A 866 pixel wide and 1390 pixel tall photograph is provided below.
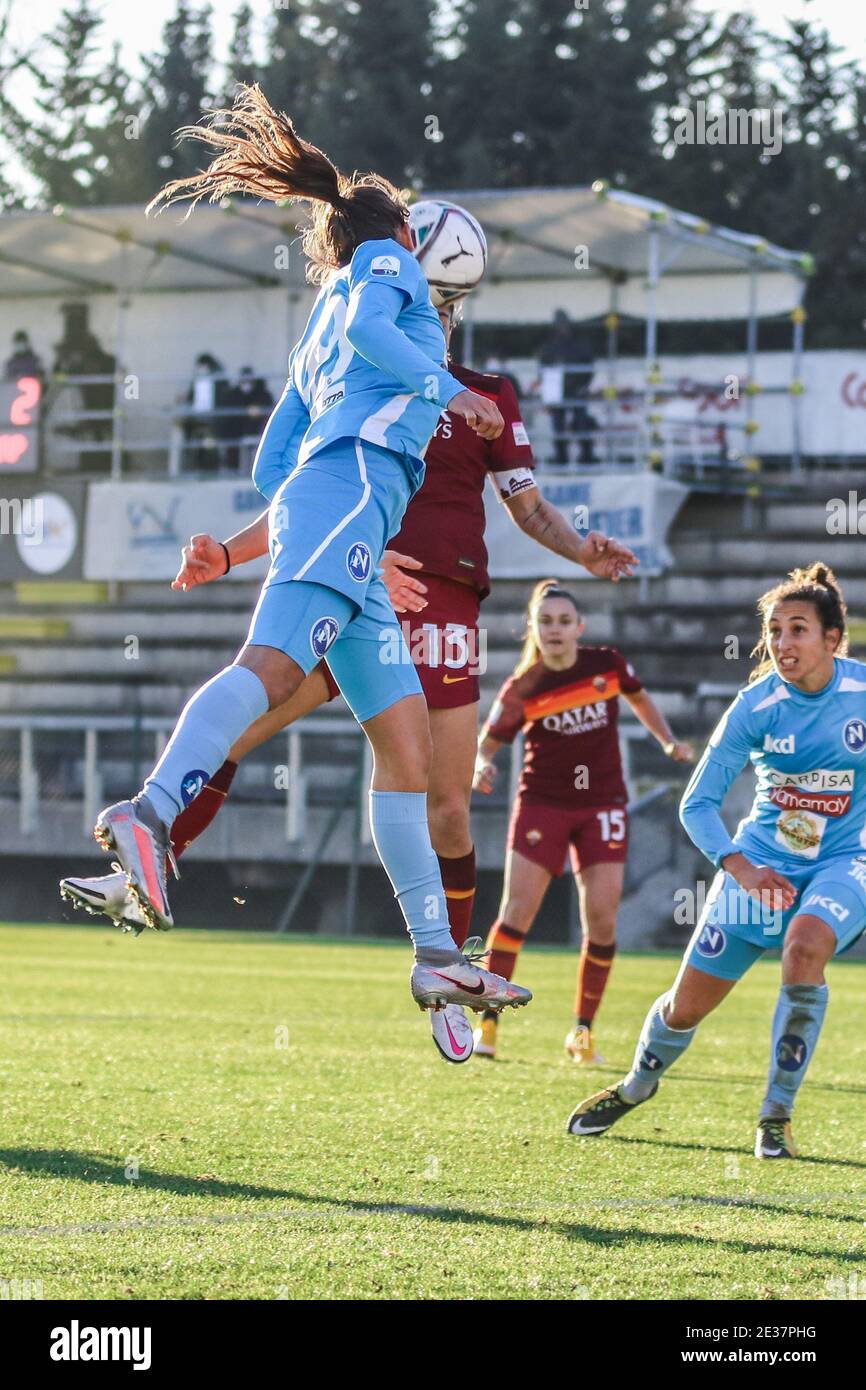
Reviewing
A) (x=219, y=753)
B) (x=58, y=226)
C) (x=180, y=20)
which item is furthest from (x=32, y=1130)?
(x=180, y=20)

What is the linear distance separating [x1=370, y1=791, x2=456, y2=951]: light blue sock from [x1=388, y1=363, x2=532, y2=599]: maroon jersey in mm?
1299

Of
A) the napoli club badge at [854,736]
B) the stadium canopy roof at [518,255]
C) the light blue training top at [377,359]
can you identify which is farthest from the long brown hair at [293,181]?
the stadium canopy roof at [518,255]

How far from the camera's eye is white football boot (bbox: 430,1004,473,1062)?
221 inches

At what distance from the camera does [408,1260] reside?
15.0 ft

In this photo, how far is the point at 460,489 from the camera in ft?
22.3

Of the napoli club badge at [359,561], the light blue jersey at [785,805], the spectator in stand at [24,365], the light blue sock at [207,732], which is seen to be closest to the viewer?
the light blue sock at [207,732]

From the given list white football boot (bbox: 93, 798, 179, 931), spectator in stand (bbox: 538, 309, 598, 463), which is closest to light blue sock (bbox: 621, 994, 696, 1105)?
white football boot (bbox: 93, 798, 179, 931)

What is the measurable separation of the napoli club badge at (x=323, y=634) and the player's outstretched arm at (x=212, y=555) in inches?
23.4

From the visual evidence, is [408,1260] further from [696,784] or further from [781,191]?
[781,191]

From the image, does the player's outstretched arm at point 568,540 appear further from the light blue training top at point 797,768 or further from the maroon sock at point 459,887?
the maroon sock at point 459,887

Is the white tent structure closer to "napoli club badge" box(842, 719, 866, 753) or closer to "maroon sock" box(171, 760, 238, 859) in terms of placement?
"napoli club badge" box(842, 719, 866, 753)

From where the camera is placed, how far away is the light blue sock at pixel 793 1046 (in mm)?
6645

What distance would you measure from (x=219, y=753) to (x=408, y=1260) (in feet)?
4.06

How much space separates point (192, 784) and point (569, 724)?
560cm
